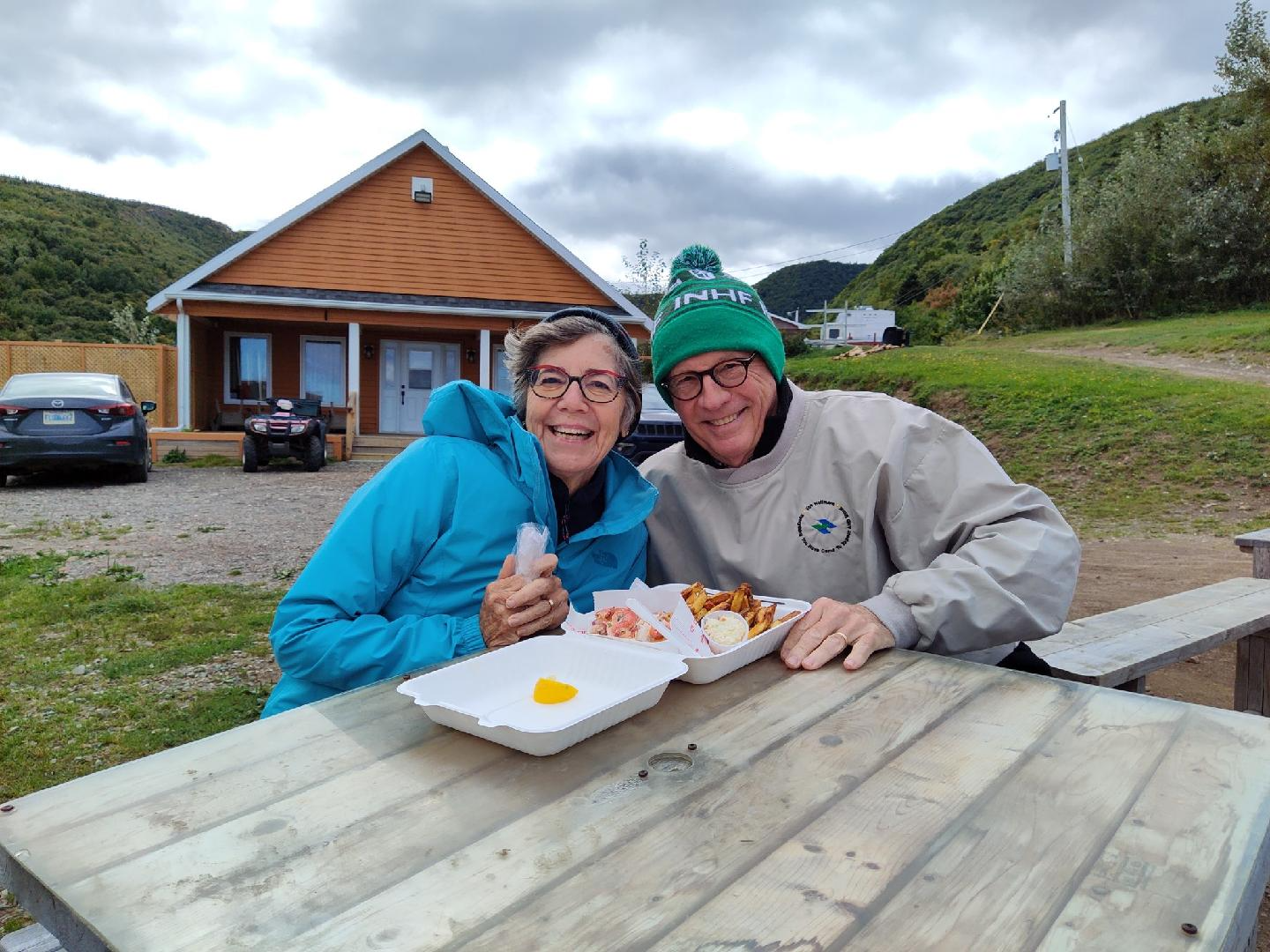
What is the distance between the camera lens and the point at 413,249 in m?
18.4

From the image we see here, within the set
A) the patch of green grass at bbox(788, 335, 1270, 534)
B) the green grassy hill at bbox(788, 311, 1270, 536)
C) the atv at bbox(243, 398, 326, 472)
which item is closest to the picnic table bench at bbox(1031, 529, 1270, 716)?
the green grassy hill at bbox(788, 311, 1270, 536)

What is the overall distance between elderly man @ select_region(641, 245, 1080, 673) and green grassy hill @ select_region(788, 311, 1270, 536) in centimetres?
706

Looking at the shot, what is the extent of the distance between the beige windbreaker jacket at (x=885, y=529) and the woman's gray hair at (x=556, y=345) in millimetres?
314

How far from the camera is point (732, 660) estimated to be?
1890mm

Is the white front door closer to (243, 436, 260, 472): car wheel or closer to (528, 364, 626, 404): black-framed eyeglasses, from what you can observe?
(243, 436, 260, 472): car wheel

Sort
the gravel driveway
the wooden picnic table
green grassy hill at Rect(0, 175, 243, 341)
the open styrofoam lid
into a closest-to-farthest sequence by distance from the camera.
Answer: the wooden picnic table
the open styrofoam lid
the gravel driveway
green grassy hill at Rect(0, 175, 243, 341)

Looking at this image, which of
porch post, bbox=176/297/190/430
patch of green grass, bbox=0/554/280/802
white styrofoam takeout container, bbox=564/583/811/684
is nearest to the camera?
white styrofoam takeout container, bbox=564/583/811/684

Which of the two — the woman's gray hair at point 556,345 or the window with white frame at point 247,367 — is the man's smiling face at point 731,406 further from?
the window with white frame at point 247,367

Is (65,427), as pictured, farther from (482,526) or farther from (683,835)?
(683,835)

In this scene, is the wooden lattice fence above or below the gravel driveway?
above

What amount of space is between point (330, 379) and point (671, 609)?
19.1m

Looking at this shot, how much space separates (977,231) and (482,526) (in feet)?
260

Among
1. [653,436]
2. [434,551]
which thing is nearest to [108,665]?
[434,551]

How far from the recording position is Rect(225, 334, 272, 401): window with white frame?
19531 mm
